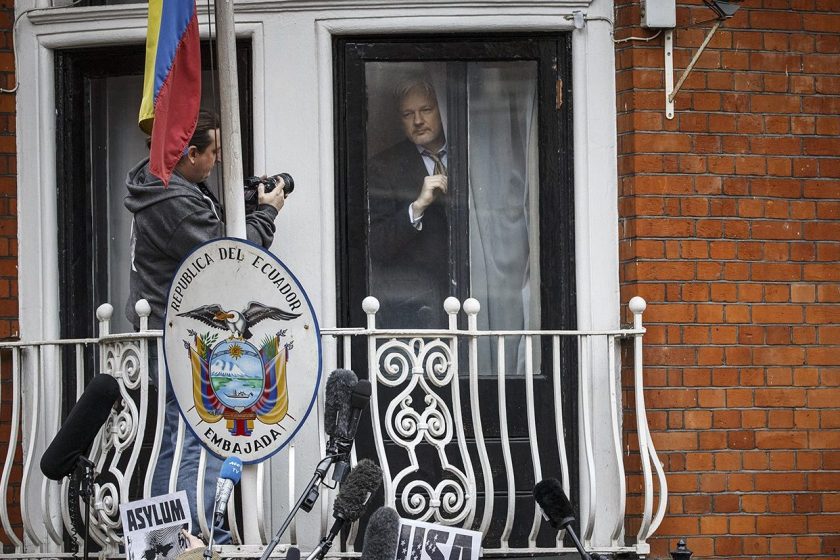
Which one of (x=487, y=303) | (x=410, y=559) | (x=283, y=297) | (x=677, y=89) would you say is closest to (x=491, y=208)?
(x=487, y=303)

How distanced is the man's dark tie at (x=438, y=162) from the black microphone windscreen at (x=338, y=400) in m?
1.85

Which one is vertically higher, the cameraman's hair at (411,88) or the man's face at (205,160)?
the cameraman's hair at (411,88)

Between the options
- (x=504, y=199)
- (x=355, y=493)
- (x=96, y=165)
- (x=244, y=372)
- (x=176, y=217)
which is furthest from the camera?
(x=96, y=165)

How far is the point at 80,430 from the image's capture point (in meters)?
5.82

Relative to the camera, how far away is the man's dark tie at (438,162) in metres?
7.07

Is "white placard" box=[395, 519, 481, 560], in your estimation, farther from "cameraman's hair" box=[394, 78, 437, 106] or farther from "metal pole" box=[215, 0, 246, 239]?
"cameraman's hair" box=[394, 78, 437, 106]

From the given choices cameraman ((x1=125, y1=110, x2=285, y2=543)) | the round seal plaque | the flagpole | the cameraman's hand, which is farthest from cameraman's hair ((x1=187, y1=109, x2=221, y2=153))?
the round seal plaque

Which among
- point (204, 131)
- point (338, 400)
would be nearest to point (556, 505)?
point (338, 400)

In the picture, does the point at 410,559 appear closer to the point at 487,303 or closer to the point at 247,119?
the point at 487,303

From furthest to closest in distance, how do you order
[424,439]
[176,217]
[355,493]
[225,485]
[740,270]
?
[740,270] → [424,439] → [176,217] → [355,493] → [225,485]

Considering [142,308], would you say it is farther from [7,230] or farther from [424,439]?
[424,439]

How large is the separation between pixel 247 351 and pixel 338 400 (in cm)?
67

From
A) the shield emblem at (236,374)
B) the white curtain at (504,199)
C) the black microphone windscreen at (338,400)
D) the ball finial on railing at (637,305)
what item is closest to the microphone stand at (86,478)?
the shield emblem at (236,374)

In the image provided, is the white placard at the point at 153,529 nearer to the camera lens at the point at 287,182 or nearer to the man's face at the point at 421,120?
the camera lens at the point at 287,182
